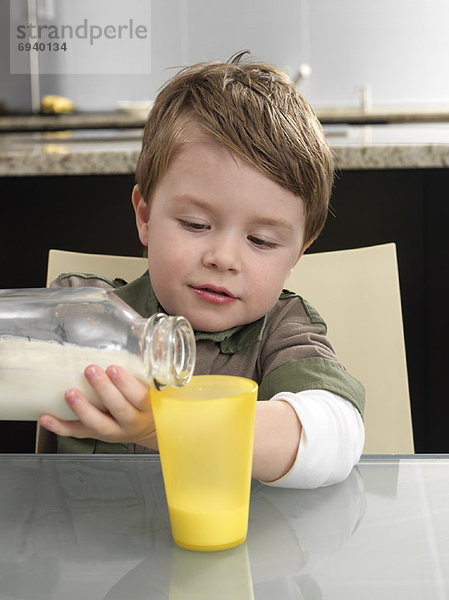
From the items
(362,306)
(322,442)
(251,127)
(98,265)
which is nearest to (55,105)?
(98,265)

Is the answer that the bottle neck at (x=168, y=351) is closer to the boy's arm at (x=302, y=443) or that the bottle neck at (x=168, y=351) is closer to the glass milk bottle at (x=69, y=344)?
the glass milk bottle at (x=69, y=344)

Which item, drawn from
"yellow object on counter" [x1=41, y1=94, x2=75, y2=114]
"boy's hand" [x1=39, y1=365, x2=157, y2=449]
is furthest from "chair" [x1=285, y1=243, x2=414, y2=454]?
"yellow object on counter" [x1=41, y1=94, x2=75, y2=114]

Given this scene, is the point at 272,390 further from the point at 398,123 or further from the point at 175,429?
the point at 398,123

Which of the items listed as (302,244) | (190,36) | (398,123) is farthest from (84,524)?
(190,36)

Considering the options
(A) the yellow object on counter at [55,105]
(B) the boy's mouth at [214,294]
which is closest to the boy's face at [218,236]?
(B) the boy's mouth at [214,294]

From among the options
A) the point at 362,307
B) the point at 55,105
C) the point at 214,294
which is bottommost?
the point at 362,307

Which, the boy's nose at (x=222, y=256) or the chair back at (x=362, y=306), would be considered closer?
the boy's nose at (x=222, y=256)

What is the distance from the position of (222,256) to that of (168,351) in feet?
1.00

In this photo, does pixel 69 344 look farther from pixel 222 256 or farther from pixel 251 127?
pixel 251 127

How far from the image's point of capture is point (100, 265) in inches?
47.6

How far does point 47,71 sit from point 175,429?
3920 mm

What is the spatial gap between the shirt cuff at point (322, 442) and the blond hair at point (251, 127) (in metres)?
0.27

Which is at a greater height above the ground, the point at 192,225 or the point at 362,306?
the point at 192,225

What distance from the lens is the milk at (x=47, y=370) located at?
0.54 metres
